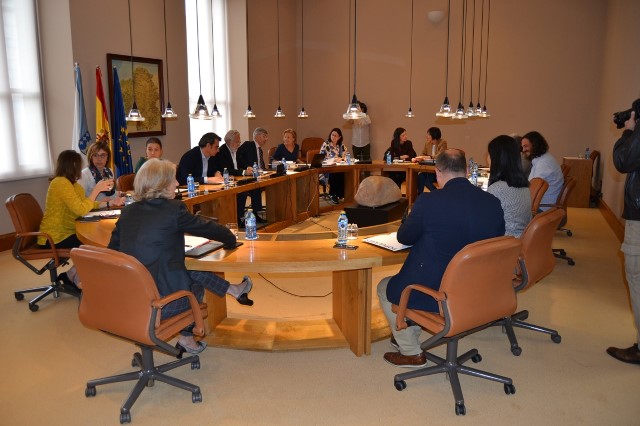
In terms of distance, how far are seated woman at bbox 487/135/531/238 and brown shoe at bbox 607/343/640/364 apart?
1032 millimetres

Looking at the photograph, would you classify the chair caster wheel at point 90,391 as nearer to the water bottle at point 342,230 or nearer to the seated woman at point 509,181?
the water bottle at point 342,230

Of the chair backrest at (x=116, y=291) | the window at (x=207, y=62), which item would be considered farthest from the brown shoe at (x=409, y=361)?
the window at (x=207, y=62)

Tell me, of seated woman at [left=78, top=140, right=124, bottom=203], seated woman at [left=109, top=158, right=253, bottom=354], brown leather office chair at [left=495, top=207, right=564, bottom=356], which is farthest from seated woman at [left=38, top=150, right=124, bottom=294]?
brown leather office chair at [left=495, top=207, right=564, bottom=356]

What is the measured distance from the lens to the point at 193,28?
942 cm

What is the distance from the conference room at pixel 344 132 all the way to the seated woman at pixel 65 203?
1.88ft

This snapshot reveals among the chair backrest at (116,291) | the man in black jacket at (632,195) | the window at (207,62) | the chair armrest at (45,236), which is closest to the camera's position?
the chair backrest at (116,291)

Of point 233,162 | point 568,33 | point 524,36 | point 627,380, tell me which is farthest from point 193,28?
point 627,380

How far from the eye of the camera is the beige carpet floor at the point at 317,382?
2881 mm

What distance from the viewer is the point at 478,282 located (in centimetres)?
270

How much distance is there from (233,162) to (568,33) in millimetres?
6905

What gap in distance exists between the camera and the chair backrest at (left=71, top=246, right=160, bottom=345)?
2.53 meters

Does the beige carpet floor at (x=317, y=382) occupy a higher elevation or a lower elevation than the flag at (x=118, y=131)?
lower

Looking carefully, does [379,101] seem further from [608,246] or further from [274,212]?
[608,246]

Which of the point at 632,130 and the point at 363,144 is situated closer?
the point at 632,130
